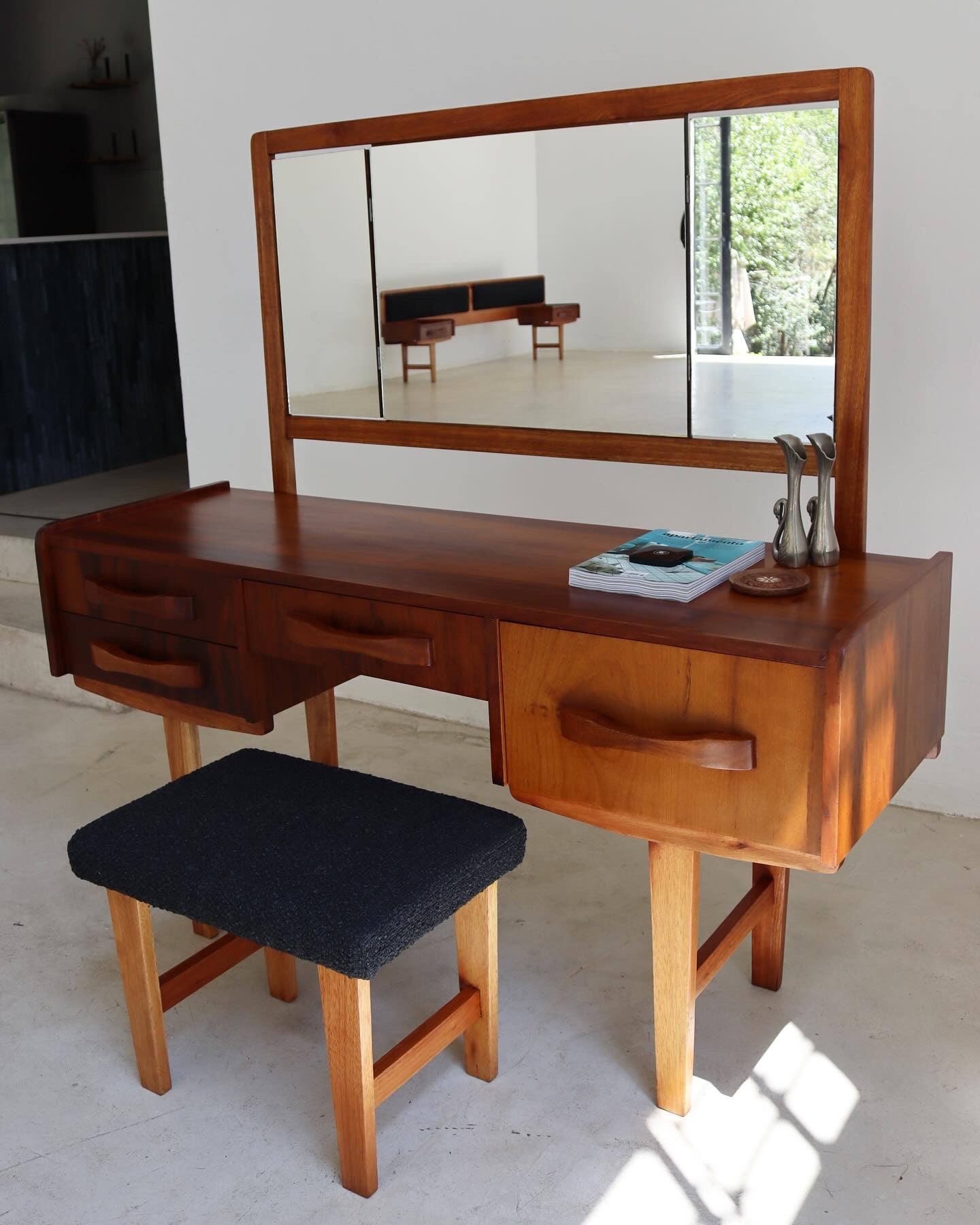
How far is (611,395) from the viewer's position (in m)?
2.09

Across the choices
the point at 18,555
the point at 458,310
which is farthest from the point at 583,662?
the point at 18,555

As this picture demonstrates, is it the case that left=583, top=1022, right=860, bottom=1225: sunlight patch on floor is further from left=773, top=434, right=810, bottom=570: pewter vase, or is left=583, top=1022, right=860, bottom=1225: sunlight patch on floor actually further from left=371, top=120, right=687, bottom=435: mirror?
left=371, top=120, right=687, bottom=435: mirror

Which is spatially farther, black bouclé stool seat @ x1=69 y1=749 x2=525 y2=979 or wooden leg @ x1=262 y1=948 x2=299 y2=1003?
wooden leg @ x1=262 y1=948 x2=299 y2=1003

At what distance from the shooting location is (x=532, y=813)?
2.76 metres

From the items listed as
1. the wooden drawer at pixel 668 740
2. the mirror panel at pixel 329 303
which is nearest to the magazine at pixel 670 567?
the wooden drawer at pixel 668 740

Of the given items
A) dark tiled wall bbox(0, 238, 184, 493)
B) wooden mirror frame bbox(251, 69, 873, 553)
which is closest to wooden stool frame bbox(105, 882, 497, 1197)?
wooden mirror frame bbox(251, 69, 873, 553)

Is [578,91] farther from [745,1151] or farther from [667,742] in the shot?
[745,1151]

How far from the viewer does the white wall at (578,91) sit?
2391 mm

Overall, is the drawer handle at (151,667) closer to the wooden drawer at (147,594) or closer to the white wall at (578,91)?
the wooden drawer at (147,594)

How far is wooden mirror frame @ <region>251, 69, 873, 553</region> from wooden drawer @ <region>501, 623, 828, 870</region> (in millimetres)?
448

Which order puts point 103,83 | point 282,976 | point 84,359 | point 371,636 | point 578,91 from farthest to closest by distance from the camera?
point 103,83 → point 84,359 → point 578,91 → point 282,976 → point 371,636

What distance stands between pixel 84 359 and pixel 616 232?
3.36 meters

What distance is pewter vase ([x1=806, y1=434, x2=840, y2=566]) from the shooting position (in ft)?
5.58

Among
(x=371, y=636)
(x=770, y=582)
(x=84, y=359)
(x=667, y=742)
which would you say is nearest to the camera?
(x=667, y=742)
